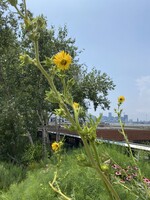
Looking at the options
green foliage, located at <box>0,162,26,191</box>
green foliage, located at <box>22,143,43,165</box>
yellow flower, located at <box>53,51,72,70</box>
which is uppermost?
yellow flower, located at <box>53,51,72,70</box>

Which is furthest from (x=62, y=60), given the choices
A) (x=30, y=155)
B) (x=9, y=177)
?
(x=30, y=155)

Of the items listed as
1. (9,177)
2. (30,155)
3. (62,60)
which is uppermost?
(62,60)

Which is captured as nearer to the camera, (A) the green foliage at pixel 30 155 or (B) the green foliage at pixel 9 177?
(B) the green foliage at pixel 9 177

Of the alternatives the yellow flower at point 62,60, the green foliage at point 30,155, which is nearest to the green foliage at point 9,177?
the green foliage at point 30,155

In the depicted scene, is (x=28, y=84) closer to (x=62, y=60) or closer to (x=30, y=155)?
(x=30, y=155)

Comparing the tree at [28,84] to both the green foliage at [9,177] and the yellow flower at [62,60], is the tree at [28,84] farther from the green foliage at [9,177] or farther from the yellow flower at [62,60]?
the yellow flower at [62,60]

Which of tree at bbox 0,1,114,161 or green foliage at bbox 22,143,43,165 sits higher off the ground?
tree at bbox 0,1,114,161

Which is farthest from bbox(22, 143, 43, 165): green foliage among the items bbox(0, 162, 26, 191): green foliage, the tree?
bbox(0, 162, 26, 191): green foliage

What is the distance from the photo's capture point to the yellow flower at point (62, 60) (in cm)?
108

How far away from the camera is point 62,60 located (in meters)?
1.09

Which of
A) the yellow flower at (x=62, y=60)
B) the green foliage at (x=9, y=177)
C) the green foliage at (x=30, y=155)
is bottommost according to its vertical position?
the green foliage at (x=9, y=177)

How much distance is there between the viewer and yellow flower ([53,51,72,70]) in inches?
42.6

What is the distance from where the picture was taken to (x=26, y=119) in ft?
40.3

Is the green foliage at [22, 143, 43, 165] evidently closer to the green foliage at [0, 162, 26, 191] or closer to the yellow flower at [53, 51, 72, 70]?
the green foliage at [0, 162, 26, 191]
